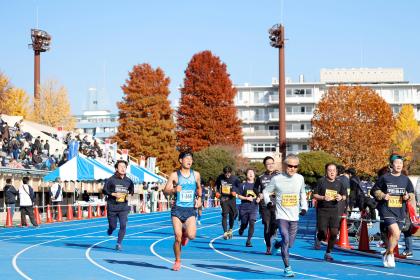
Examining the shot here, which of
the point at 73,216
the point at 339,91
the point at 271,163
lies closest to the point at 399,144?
the point at 339,91

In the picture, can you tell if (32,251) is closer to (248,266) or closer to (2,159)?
(248,266)

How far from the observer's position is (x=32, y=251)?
19.5 meters

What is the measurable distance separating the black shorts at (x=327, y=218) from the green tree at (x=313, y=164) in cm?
6773

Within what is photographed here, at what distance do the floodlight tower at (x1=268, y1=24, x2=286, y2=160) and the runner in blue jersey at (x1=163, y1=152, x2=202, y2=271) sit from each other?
8063cm

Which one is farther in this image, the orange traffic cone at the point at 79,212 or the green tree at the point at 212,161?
the green tree at the point at 212,161

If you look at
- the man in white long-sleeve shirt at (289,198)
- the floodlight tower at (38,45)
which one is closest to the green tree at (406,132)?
the floodlight tower at (38,45)

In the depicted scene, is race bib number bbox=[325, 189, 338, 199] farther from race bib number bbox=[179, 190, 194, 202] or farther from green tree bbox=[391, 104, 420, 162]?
green tree bbox=[391, 104, 420, 162]

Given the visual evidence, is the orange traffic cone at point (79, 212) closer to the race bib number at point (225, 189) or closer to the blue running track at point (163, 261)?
the blue running track at point (163, 261)

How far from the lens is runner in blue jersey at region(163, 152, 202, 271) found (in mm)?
14594

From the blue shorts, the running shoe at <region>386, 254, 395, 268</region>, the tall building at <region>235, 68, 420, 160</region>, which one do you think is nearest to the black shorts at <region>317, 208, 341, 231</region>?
the running shoe at <region>386, 254, 395, 268</region>

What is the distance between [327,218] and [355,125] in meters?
64.7

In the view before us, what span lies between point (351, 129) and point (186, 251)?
63373mm

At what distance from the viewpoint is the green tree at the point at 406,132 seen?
106750 millimetres

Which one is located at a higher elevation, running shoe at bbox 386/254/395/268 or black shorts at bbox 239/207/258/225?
black shorts at bbox 239/207/258/225
